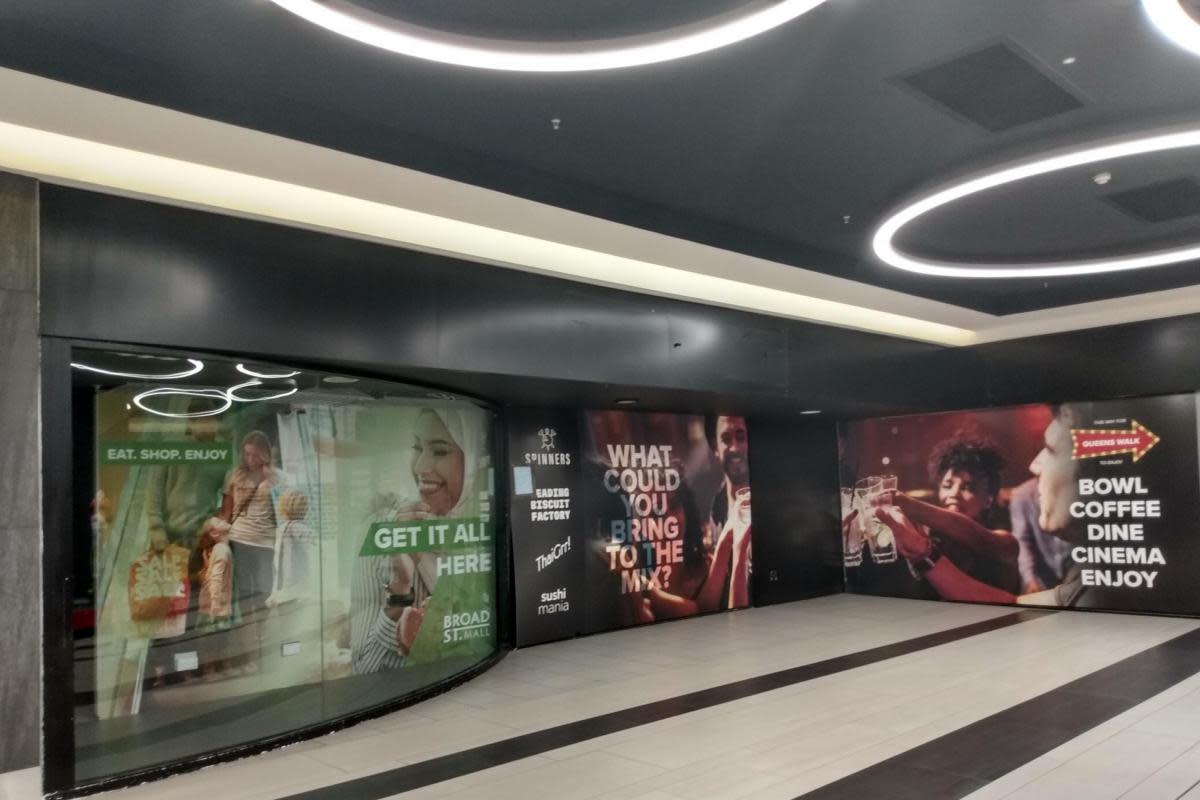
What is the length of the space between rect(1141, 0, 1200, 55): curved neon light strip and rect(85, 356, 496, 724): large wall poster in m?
5.05

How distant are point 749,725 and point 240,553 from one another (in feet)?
11.4

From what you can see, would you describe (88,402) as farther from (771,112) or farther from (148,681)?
(771,112)

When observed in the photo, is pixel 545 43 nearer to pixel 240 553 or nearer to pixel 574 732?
pixel 240 553

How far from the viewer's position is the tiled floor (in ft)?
15.8

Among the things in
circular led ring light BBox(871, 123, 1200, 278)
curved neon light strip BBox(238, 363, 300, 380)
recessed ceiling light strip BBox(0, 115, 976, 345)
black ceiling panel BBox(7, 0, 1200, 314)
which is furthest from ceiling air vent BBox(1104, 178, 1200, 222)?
curved neon light strip BBox(238, 363, 300, 380)

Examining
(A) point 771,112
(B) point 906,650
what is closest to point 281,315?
(A) point 771,112

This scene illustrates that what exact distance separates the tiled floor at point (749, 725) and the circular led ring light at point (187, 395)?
6.88ft

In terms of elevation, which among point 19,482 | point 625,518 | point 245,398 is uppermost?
point 245,398

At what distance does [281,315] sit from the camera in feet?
17.9

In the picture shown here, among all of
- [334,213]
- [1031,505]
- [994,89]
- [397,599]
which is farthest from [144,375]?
[1031,505]

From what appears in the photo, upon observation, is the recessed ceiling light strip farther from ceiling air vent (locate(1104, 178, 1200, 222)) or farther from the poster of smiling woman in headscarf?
ceiling air vent (locate(1104, 178, 1200, 222))

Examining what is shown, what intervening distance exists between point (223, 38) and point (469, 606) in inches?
205

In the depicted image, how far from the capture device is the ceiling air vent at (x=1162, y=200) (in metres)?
6.42

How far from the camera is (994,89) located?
466 centimetres
